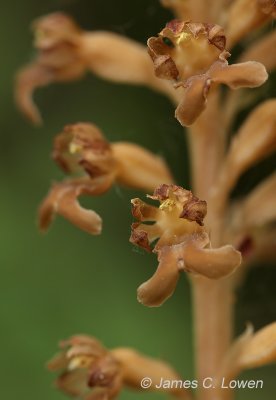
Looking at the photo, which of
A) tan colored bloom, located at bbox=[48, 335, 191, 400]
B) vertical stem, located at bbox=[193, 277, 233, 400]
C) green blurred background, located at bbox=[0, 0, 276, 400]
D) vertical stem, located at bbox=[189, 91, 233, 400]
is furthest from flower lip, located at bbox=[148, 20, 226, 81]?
green blurred background, located at bbox=[0, 0, 276, 400]

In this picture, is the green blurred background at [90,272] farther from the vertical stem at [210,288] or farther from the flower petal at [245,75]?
the flower petal at [245,75]

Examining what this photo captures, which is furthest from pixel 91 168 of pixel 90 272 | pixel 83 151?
pixel 90 272

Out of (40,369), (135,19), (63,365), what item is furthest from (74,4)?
(63,365)

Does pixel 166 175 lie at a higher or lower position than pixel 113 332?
lower

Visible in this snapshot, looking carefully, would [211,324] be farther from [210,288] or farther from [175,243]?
[175,243]

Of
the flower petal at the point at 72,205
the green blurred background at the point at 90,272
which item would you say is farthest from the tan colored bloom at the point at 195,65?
the green blurred background at the point at 90,272

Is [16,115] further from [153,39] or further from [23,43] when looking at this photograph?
[153,39]
